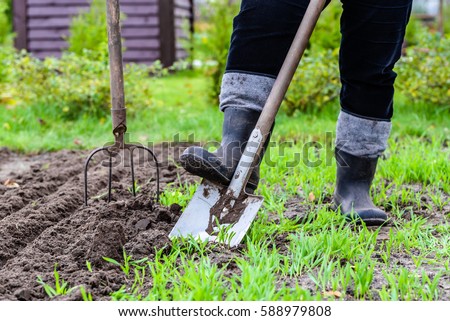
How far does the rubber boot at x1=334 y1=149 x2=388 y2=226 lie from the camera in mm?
2697

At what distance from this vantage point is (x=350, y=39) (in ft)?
8.49

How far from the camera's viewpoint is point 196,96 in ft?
24.5

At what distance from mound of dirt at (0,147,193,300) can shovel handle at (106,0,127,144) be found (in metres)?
0.35

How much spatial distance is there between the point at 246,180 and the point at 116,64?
730mm

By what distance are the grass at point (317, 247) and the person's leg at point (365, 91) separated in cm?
17

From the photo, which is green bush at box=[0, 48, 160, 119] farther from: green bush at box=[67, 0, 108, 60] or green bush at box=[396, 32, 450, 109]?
green bush at box=[396, 32, 450, 109]

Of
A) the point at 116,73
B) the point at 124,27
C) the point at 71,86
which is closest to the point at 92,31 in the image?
the point at 71,86

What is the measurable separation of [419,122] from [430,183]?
1956mm

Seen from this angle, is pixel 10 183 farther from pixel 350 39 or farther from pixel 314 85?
pixel 314 85

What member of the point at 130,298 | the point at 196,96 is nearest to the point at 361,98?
the point at 130,298

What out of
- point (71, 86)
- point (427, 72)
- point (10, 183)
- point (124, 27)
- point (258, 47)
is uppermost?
point (124, 27)

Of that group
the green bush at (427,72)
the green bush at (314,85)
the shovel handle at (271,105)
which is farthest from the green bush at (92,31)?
the shovel handle at (271,105)

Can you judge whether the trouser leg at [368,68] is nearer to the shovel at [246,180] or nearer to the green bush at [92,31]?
the shovel at [246,180]

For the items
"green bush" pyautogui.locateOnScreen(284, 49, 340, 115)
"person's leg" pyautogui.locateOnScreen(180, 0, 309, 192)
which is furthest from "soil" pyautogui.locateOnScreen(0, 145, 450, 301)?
"green bush" pyautogui.locateOnScreen(284, 49, 340, 115)
